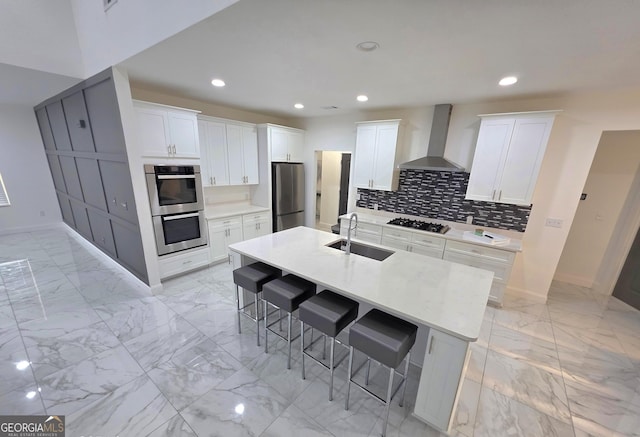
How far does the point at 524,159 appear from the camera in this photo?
9.78 ft

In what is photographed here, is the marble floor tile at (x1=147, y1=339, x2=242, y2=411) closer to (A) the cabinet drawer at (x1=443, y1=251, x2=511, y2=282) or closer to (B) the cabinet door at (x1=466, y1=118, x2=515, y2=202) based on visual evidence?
(A) the cabinet drawer at (x1=443, y1=251, x2=511, y2=282)

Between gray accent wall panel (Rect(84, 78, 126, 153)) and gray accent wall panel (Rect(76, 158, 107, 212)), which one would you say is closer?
gray accent wall panel (Rect(84, 78, 126, 153))

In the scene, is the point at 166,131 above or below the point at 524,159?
above

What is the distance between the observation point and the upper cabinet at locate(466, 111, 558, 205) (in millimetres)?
2873

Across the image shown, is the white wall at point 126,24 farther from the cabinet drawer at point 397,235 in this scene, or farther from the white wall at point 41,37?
the cabinet drawer at point 397,235

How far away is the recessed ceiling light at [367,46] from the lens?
1.74 meters

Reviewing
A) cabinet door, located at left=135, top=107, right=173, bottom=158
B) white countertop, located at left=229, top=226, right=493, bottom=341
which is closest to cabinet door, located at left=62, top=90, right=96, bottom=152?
cabinet door, located at left=135, top=107, right=173, bottom=158

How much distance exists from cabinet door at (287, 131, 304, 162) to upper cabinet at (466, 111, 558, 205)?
326 cm

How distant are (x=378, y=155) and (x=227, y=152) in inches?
104

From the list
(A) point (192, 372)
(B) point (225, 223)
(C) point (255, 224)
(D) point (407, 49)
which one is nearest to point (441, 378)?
(A) point (192, 372)

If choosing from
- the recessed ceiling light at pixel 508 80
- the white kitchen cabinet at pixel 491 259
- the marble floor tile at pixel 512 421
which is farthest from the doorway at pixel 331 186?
the marble floor tile at pixel 512 421

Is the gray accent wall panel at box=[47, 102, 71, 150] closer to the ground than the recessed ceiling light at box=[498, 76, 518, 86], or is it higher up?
closer to the ground

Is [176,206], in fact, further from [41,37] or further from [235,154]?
[41,37]

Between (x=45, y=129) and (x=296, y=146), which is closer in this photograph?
(x=45, y=129)
